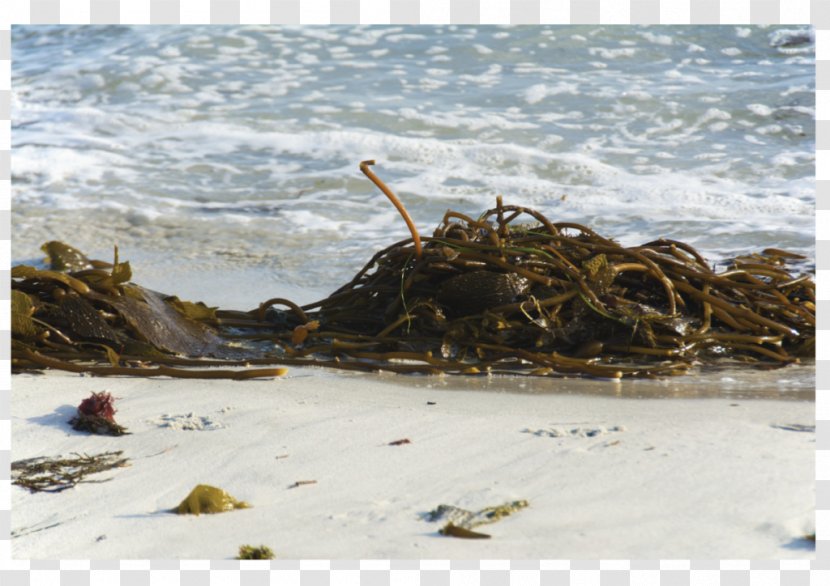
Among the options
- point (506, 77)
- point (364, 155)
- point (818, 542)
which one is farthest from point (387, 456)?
point (506, 77)

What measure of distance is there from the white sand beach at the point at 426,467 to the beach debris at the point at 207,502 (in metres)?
0.02

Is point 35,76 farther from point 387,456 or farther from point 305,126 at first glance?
point 387,456

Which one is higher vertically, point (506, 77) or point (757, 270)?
point (506, 77)

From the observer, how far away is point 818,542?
1.62 meters

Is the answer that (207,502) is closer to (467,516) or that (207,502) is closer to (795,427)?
(467,516)

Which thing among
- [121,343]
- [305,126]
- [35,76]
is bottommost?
[121,343]

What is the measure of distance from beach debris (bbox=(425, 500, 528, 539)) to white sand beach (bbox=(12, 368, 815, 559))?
0.02 metres

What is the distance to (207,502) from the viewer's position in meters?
1.81

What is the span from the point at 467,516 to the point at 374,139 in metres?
5.60

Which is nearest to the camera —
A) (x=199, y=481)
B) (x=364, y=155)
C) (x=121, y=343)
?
(x=199, y=481)

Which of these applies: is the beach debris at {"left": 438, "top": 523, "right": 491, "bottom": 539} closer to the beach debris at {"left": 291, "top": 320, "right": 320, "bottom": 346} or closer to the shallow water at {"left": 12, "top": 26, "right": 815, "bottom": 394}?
the beach debris at {"left": 291, "top": 320, "right": 320, "bottom": 346}

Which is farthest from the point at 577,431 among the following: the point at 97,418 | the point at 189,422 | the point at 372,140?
the point at 372,140

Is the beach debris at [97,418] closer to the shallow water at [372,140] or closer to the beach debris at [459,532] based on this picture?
the beach debris at [459,532]

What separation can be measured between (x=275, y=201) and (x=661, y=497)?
454 cm
